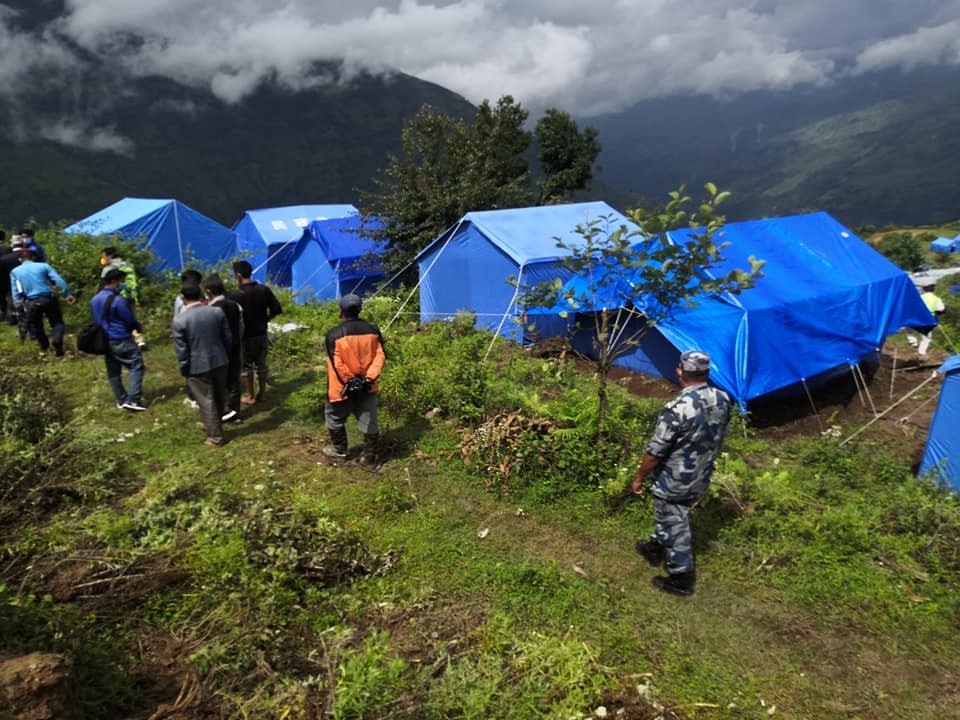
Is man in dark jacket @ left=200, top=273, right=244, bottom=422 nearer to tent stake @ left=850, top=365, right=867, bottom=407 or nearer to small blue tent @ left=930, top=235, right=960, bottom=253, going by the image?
tent stake @ left=850, top=365, right=867, bottom=407

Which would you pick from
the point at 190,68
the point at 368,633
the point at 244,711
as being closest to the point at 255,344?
the point at 368,633

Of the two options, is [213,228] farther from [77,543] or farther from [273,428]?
[77,543]

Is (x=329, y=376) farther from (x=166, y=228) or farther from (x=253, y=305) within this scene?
(x=166, y=228)

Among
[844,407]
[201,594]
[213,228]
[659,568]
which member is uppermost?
[213,228]

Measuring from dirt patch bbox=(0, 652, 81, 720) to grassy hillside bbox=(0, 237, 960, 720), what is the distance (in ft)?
0.08

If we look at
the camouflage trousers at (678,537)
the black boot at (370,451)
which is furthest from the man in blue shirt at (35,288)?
the camouflage trousers at (678,537)

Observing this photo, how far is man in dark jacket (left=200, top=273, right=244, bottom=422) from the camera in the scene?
6293 mm

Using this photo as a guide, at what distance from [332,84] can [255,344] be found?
12916cm

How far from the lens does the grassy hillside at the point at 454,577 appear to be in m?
3.11

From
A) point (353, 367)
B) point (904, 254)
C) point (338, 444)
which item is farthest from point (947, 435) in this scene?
point (904, 254)

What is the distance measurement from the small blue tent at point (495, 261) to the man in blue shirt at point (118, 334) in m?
6.46

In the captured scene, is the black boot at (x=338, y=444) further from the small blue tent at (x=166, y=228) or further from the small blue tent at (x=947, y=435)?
the small blue tent at (x=166, y=228)

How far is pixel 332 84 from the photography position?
119125mm

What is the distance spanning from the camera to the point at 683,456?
13.6 ft
